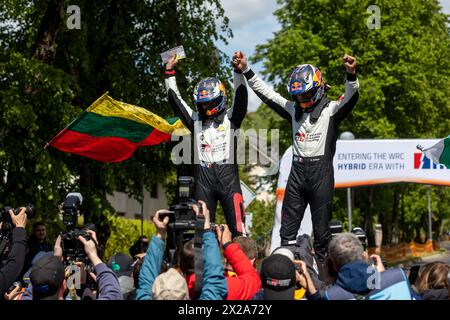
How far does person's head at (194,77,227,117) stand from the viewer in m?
8.20

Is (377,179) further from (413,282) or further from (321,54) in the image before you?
(321,54)

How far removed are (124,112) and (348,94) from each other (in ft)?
16.3

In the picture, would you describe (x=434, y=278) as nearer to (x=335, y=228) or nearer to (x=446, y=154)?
(x=335, y=228)

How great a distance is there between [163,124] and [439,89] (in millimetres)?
24997

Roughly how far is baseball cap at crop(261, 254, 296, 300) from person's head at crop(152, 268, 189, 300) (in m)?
0.50

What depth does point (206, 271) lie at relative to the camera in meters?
5.26

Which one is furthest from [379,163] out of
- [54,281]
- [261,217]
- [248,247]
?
[261,217]

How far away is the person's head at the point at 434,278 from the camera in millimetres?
5785

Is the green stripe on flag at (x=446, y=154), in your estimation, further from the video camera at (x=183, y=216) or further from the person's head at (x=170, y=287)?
the person's head at (x=170, y=287)

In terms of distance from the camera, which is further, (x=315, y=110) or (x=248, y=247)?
(x=315, y=110)

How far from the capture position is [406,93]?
105 feet

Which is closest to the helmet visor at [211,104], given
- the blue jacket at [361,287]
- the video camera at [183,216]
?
the video camera at [183,216]

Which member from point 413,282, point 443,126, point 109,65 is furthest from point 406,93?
point 413,282

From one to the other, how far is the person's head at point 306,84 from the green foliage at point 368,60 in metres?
22.0
